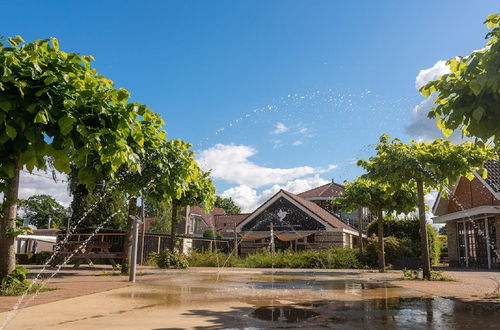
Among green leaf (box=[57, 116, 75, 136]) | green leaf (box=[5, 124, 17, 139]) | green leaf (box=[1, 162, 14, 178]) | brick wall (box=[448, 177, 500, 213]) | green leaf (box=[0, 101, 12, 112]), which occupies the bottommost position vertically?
green leaf (box=[1, 162, 14, 178])

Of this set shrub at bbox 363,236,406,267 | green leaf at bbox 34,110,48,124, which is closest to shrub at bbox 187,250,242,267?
shrub at bbox 363,236,406,267

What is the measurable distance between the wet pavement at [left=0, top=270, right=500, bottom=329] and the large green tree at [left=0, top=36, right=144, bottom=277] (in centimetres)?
215

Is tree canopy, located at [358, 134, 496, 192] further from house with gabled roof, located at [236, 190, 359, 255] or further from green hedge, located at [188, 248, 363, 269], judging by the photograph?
house with gabled roof, located at [236, 190, 359, 255]

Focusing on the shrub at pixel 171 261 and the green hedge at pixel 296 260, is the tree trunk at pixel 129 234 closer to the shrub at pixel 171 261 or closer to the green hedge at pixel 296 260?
the shrub at pixel 171 261

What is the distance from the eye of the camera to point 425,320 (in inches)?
214

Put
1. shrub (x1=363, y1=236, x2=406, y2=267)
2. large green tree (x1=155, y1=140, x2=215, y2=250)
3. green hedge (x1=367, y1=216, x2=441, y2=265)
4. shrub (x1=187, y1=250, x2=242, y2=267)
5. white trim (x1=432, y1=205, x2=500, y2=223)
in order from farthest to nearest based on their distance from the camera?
green hedge (x1=367, y1=216, x2=441, y2=265)
shrub (x1=187, y1=250, x2=242, y2=267)
shrub (x1=363, y1=236, x2=406, y2=267)
white trim (x1=432, y1=205, x2=500, y2=223)
large green tree (x1=155, y1=140, x2=215, y2=250)

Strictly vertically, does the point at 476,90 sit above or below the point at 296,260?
above

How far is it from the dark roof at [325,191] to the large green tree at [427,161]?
27116mm

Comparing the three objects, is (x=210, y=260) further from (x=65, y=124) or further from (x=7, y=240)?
(x=65, y=124)

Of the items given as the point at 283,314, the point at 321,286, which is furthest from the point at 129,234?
the point at 283,314

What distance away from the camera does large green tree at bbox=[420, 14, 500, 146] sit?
4.76m

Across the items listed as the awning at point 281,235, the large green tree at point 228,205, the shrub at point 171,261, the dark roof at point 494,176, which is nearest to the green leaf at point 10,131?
the shrub at point 171,261

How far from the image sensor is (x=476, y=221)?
25.8 meters

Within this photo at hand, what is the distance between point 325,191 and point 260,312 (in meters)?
36.7
